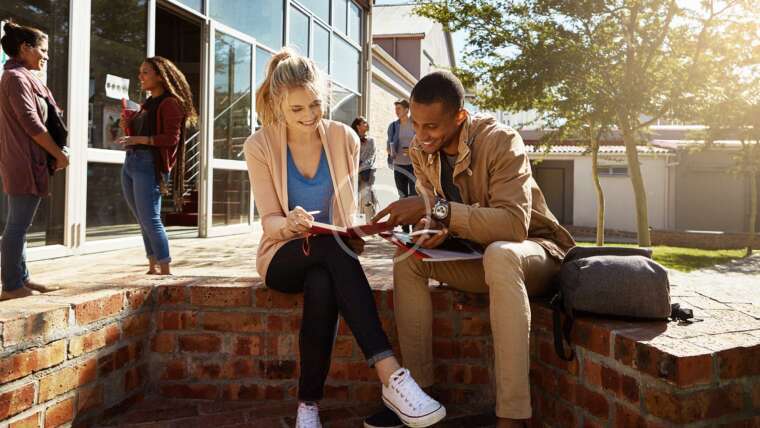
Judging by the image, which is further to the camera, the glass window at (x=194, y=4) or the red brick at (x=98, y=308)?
the glass window at (x=194, y=4)

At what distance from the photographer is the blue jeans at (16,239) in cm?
263

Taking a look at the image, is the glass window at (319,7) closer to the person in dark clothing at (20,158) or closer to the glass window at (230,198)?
the glass window at (230,198)

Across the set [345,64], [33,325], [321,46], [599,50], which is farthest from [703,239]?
[33,325]

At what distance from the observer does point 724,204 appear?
22203 mm

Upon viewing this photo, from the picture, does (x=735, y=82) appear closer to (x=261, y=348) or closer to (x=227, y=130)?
(x=227, y=130)

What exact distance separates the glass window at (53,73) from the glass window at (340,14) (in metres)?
6.61

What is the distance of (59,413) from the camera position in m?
2.22

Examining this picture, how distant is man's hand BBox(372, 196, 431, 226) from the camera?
7.32 ft

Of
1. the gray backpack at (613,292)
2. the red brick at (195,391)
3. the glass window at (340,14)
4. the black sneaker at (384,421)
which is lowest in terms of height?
the red brick at (195,391)

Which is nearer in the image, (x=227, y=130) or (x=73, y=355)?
(x=73, y=355)

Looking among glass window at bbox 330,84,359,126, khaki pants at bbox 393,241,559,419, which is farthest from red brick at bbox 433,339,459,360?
glass window at bbox 330,84,359,126

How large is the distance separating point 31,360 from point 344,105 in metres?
10.3

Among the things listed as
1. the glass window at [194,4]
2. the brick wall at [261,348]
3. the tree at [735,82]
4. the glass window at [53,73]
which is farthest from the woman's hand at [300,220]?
the tree at [735,82]

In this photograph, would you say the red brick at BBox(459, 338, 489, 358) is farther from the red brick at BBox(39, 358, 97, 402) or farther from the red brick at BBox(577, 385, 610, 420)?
the red brick at BBox(39, 358, 97, 402)
